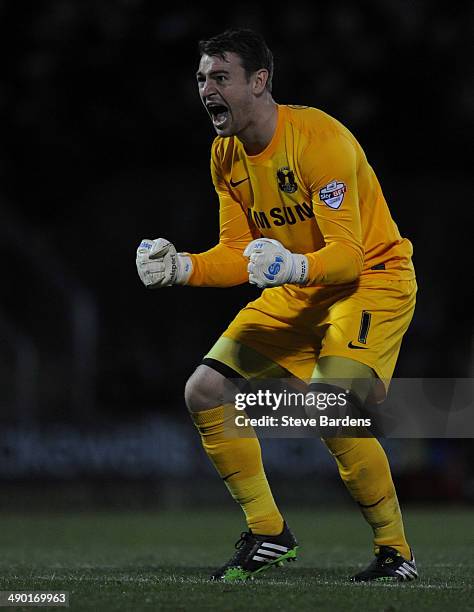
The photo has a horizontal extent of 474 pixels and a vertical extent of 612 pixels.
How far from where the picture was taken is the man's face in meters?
4.41

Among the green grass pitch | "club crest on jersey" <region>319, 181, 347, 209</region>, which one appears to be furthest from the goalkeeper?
the green grass pitch

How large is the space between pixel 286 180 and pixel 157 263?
594 millimetres

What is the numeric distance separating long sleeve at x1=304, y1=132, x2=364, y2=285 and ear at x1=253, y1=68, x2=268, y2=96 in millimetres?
334

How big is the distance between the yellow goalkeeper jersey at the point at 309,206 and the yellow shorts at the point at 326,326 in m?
0.10

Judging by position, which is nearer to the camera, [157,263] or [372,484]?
[372,484]

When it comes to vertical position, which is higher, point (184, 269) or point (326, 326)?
point (184, 269)

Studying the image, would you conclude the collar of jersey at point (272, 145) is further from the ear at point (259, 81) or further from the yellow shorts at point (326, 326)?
the yellow shorts at point (326, 326)

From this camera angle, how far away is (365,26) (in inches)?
622

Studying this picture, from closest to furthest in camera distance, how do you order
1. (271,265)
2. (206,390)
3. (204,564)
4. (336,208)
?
(271,265) < (336,208) < (206,390) < (204,564)

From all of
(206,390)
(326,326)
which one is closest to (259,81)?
(326,326)

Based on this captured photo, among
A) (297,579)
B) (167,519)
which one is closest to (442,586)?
(297,579)

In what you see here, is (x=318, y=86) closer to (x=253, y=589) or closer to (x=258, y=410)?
(x=258, y=410)

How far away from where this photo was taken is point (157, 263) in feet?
14.7

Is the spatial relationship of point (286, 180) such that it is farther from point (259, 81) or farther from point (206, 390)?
point (206, 390)
